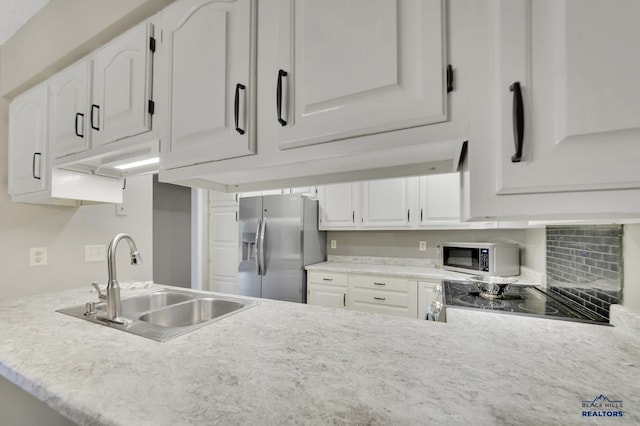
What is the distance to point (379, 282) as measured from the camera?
2.62 m

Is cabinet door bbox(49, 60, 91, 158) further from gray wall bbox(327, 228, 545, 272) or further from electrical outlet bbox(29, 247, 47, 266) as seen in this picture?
gray wall bbox(327, 228, 545, 272)

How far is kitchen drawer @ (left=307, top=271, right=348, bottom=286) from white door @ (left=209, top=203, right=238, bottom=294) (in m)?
1.65

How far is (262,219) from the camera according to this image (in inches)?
119

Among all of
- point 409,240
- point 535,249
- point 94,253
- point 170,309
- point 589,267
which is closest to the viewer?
point 589,267

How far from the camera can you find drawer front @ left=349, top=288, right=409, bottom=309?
2.51 m

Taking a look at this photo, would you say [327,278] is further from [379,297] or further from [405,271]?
[405,271]

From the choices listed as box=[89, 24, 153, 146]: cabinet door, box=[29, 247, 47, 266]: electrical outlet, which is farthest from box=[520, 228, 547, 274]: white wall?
box=[29, 247, 47, 266]: electrical outlet

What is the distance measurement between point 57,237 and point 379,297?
A: 98.8 inches

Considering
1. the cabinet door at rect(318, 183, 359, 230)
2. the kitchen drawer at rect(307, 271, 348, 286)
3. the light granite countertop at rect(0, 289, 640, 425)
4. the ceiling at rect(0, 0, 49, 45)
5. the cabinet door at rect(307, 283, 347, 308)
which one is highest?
the ceiling at rect(0, 0, 49, 45)

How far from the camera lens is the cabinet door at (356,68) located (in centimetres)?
61

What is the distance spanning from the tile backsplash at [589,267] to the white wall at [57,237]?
2.67 meters

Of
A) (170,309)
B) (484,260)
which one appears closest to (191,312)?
(170,309)

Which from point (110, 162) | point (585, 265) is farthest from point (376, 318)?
point (110, 162)

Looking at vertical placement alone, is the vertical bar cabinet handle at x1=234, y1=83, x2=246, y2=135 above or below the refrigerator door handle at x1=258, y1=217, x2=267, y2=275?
above
